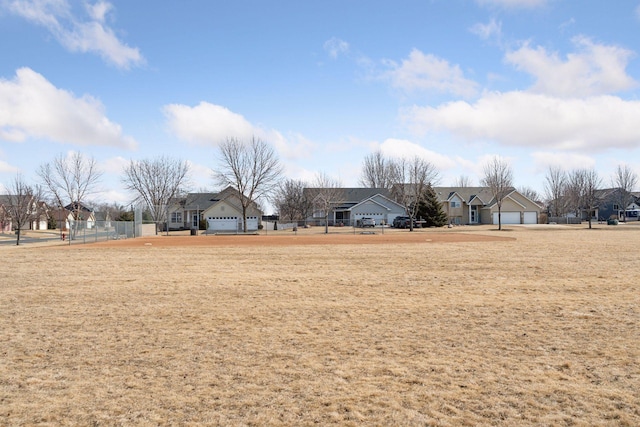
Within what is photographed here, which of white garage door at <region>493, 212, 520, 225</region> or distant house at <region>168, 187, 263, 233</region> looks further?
white garage door at <region>493, 212, 520, 225</region>

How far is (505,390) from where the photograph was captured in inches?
221

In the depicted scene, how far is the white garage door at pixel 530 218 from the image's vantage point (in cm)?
7656

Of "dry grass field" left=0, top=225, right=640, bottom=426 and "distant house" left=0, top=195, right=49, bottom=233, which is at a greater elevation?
"distant house" left=0, top=195, right=49, bottom=233

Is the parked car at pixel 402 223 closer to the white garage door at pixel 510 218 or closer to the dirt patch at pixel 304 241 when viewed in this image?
the white garage door at pixel 510 218

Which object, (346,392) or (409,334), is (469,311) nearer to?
(409,334)

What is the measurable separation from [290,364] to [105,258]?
19.3 metres

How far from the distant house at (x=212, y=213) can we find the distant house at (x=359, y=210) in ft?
37.5

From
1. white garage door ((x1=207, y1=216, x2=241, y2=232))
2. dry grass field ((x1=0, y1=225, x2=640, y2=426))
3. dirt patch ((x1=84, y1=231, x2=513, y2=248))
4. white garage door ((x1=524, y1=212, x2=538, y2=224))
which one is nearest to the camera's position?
dry grass field ((x1=0, y1=225, x2=640, y2=426))

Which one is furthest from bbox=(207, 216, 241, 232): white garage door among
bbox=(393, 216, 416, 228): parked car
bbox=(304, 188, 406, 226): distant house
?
bbox=(393, 216, 416, 228): parked car

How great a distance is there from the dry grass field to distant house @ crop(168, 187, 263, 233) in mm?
53391

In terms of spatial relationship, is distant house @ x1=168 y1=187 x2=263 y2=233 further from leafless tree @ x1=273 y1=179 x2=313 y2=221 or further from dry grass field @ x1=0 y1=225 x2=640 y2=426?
dry grass field @ x1=0 y1=225 x2=640 y2=426

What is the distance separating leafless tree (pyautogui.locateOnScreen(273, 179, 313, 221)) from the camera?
8512 cm

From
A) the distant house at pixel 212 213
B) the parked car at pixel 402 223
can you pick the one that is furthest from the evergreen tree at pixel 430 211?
the distant house at pixel 212 213

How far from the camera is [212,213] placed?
70.6 meters
